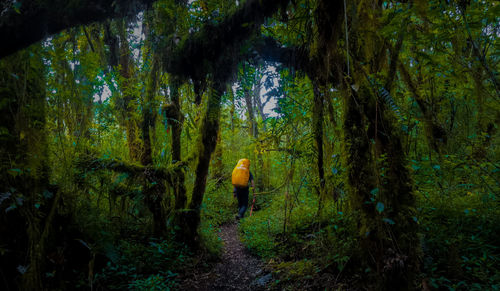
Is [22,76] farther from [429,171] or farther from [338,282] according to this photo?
[429,171]

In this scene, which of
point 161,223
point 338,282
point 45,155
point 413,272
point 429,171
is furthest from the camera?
point 161,223

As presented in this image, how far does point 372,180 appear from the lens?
7.22ft

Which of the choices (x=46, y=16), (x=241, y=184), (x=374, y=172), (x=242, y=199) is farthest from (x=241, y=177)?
(x=46, y=16)

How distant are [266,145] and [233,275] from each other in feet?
7.83

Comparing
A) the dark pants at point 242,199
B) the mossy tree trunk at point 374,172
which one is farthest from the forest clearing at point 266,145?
the dark pants at point 242,199

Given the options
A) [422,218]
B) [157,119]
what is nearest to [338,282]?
[422,218]

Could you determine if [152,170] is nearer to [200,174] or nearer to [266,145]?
[200,174]

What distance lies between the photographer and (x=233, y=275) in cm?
412

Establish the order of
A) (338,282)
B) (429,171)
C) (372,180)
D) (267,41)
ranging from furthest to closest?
1. (267,41)
2. (429,171)
3. (338,282)
4. (372,180)

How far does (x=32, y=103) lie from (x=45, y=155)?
69 cm

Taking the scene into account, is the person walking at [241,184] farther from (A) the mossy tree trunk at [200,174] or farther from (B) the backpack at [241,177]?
(A) the mossy tree trunk at [200,174]

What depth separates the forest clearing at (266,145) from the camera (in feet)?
7.25

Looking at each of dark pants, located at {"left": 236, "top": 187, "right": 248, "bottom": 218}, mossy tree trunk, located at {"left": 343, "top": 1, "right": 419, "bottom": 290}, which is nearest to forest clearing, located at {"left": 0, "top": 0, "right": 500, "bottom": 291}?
mossy tree trunk, located at {"left": 343, "top": 1, "right": 419, "bottom": 290}

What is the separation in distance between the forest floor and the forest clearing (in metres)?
0.04
